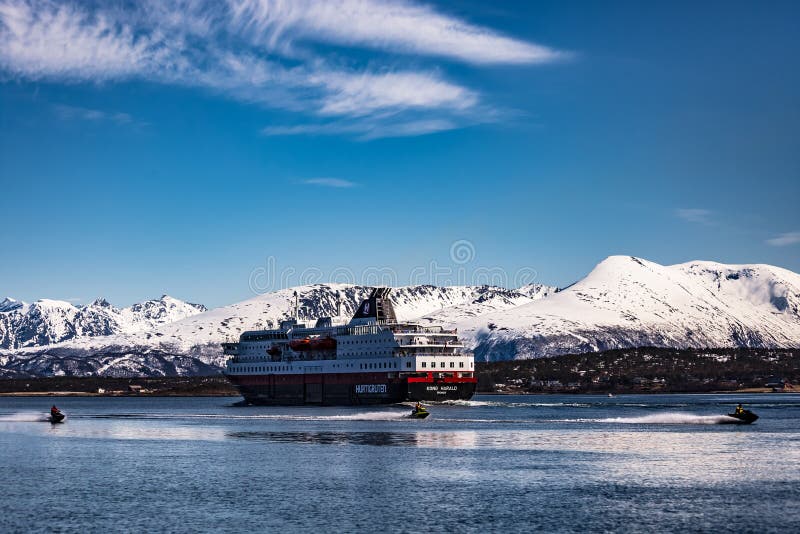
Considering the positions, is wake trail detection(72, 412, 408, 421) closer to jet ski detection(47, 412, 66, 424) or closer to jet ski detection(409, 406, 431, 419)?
jet ski detection(409, 406, 431, 419)

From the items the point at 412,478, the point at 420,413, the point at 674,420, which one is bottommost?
the point at 412,478

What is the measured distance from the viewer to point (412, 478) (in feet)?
251

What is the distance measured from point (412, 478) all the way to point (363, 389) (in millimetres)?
103378

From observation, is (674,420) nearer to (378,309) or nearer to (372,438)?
(372,438)

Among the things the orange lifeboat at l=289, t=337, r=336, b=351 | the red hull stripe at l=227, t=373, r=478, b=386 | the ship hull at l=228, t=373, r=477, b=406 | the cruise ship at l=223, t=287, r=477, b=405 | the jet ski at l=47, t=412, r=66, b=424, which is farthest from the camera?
the orange lifeboat at l=289, t=337, r=336, b=351

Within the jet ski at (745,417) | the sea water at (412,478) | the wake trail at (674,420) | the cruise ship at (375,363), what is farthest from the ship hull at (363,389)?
the jet ski at (745,417)

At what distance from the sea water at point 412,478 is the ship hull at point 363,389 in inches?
1607

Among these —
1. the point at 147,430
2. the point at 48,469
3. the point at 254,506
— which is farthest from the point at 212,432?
the point at 254,506

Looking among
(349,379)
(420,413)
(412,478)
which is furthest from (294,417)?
(412,478)

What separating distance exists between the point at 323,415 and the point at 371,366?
68.4 ft

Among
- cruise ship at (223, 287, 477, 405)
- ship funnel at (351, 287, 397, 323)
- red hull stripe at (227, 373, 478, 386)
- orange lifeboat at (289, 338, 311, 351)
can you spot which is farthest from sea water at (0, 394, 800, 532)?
orange lifeboat at (289, 338, 311, 351)

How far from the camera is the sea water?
58.2m

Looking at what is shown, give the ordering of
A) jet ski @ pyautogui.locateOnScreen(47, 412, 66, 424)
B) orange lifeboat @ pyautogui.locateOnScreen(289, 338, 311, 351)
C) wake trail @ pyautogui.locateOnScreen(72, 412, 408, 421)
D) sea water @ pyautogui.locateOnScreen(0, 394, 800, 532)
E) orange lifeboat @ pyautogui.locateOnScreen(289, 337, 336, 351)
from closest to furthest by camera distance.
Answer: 1. sea water @ pyautogui.locateOnScreen(0, 394, 800, 532)
2. wake trail @ pyautogui.locateOnScreen(72, 412, 408, 421)
3. jet ski @ pyautogui.locateOnScreen(47, 412, 66, 424)
4. orange lifeboat @ pyautogui.locateOnScreen(289, 337, 336, 351)
5. orange lifeboat @ pyautogui.locateOnScreen(289, 338, 311, 351)

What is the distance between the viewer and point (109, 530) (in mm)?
56250
